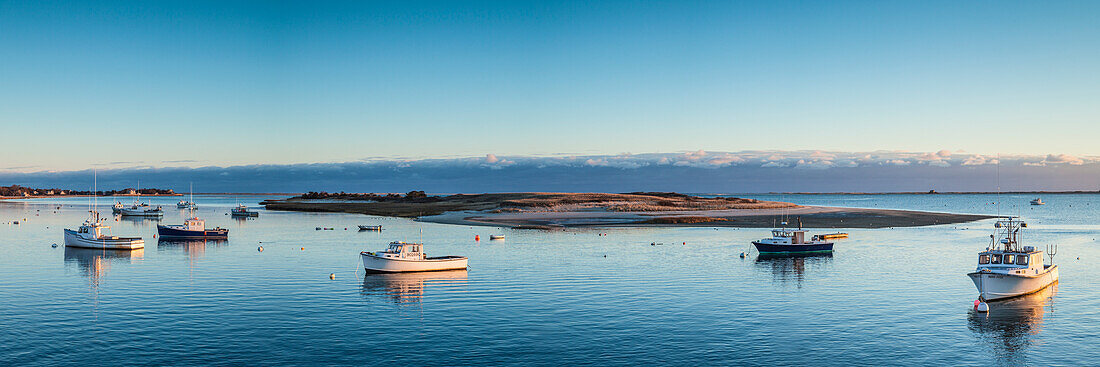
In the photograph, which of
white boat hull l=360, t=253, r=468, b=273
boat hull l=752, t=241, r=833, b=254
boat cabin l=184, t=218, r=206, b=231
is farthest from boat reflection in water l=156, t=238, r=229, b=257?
boat hull l=752, t=241, r=833, b=254

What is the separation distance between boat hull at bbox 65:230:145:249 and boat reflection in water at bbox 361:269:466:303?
38.0 metres

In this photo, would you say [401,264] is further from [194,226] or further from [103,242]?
[194,226]

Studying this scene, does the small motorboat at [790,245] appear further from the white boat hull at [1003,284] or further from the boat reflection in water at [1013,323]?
the white boat hull at [1003,284]

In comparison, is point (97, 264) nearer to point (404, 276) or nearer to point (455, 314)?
point (404, 276)

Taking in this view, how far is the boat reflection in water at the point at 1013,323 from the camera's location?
34.3m

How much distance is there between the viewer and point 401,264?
60688 mm

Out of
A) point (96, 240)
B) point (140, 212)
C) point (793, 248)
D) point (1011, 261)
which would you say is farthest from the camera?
point (140, 212)

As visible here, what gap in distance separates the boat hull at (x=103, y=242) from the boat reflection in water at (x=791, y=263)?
2606 inches

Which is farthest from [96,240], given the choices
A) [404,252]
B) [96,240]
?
[404,252]

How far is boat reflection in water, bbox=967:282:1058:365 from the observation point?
34.3 meters

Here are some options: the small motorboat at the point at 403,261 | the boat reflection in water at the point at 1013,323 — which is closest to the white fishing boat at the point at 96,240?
the small motorboat at the point at 403,261

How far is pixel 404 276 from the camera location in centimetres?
5953

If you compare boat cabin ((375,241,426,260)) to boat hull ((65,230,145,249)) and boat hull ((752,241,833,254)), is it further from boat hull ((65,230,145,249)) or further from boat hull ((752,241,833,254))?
boat hull ((65,230,145,249))

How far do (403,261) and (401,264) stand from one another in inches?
14.1
